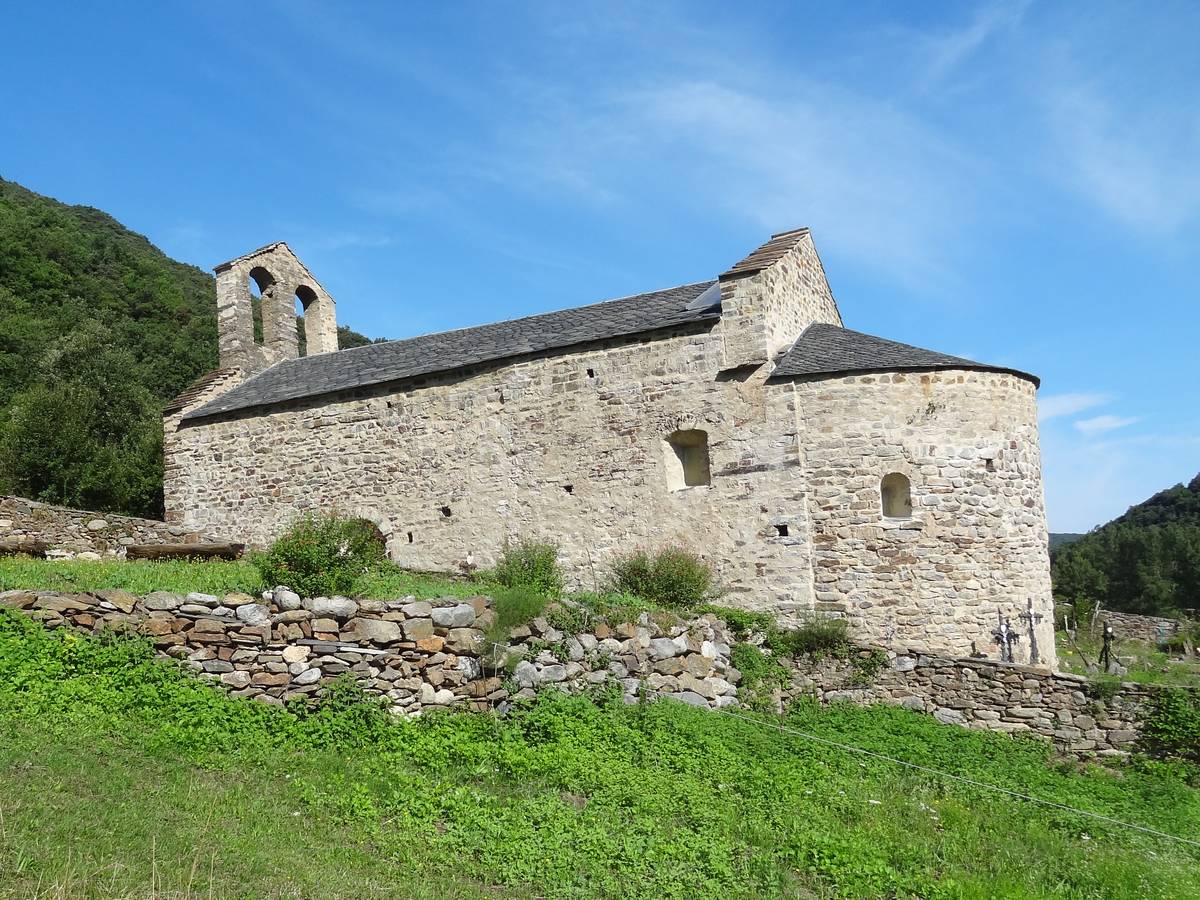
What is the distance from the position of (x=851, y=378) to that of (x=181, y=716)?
10.4 metres

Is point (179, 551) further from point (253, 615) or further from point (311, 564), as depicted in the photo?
point (253, 615)

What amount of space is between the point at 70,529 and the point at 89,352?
588 inches

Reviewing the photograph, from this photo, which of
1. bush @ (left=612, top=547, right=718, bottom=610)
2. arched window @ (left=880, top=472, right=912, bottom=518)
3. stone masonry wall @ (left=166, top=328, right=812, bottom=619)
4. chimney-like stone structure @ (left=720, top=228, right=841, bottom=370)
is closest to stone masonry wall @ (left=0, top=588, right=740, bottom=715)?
bush @ (left=612, top=547, right=718, bottom=610)

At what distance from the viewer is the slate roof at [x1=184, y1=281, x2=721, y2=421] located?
1571 cm

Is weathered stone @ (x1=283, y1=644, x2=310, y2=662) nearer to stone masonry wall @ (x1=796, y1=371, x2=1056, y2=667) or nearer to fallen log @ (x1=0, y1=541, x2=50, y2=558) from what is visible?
fallen log @ (x1=0, y1=541, x2=50, y2=558)

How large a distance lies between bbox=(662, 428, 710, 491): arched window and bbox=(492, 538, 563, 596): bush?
2.39m

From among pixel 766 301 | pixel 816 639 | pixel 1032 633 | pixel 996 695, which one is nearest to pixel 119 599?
pixel 816 639

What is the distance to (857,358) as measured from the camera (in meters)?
14.0

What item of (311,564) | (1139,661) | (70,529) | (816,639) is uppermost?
(70,529)

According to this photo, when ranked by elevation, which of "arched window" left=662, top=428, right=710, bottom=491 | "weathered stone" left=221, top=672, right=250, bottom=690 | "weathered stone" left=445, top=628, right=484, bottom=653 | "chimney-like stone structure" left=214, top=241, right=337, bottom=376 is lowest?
"weathered stone" left=221, top=672, right=250, bottom=690

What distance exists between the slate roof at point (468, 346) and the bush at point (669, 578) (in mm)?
3995

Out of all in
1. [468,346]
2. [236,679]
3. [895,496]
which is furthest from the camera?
[468,346]

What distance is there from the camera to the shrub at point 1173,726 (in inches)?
428

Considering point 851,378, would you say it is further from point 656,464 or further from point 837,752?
point 837,752
